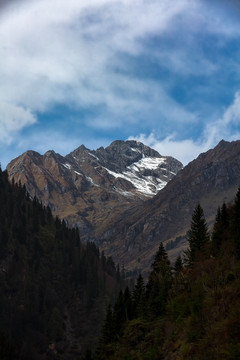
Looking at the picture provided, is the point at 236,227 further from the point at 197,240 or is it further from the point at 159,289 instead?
the point at 159,289

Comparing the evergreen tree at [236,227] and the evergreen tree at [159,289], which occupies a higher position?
the evergreen tree at [236,227]

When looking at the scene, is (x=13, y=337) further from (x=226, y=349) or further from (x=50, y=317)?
(x=226, y=349)

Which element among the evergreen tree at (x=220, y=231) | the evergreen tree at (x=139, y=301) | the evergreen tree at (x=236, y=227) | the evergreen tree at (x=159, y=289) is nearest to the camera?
the evergreen tree at (x=236, y=227)

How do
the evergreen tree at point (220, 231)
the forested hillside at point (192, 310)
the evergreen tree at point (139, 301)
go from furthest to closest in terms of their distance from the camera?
the evergreen tree at point (220, 231), the evergreen tree at point (139, 301), the forested hillside at point (192, 310)

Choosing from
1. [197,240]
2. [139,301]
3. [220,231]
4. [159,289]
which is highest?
[197,240]

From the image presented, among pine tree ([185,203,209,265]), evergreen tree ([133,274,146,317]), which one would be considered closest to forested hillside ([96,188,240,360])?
pine tree ([185,203,209,265])

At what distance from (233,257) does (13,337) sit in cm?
12862

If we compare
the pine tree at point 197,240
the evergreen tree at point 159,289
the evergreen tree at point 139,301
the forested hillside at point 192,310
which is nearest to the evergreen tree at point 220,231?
the forested hillside at point 192,310

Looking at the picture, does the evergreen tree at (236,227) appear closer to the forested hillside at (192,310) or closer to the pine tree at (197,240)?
the forested hillside at (192,310)

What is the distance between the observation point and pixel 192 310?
181ft

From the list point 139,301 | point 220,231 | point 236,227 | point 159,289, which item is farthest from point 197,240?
point 139,301

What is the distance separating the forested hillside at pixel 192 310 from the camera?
45969mm

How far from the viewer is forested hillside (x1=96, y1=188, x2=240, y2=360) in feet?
151

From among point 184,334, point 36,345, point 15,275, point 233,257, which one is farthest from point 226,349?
point 15,275
